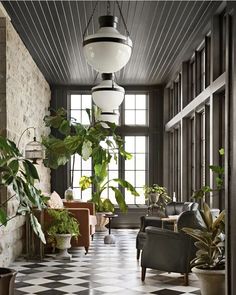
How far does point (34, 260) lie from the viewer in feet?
26.4

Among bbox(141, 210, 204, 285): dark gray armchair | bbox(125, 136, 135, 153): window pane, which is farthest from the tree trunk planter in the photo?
bbox(125, 136, 135, 153): window pane

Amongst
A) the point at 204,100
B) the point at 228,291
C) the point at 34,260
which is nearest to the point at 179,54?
the point at 204,100

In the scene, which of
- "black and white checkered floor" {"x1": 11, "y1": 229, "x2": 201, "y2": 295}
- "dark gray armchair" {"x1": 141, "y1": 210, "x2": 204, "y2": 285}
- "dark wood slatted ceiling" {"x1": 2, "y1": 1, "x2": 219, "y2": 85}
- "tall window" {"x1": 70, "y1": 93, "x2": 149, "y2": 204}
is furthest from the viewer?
"tall window" {"x1": 70, "y1": 93, "x2": 149, "y2": 204}

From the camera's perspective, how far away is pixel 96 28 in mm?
8328

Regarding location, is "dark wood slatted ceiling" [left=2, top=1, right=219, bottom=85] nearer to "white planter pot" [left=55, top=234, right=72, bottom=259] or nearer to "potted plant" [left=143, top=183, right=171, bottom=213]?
"potted plant" [left=143, top=183, right=171, bottom=213]

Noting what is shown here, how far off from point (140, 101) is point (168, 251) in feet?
26.9

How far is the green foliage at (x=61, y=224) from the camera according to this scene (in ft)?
27.2

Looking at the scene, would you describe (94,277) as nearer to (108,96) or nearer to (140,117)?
(108,96)

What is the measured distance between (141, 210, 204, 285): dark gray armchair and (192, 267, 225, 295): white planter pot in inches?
32.3

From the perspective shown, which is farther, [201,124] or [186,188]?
[186,188]

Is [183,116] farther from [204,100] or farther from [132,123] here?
[132,123]

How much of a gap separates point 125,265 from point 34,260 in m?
1.47

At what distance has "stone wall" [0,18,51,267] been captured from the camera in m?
7.42

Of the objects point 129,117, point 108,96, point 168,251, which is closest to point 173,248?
point 168,251
